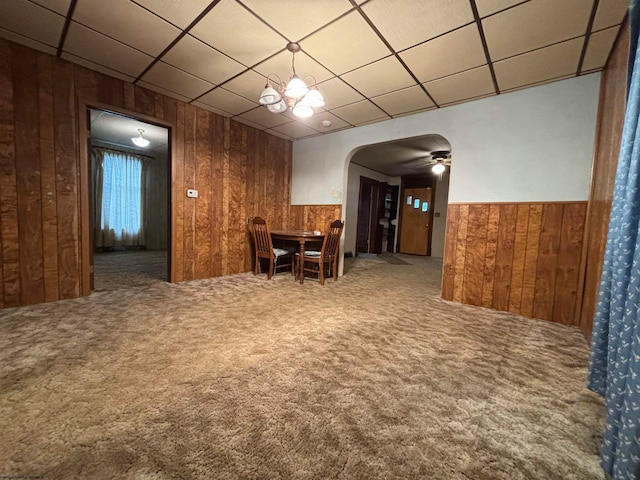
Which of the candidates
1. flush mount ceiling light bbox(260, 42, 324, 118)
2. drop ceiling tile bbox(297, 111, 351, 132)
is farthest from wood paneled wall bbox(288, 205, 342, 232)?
flush mount ceiling light bbox(260, 42, 324, 118)

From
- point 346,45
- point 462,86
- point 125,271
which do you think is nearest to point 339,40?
point 346,45

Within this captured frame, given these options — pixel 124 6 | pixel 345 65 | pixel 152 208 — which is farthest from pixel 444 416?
pixel 152 208

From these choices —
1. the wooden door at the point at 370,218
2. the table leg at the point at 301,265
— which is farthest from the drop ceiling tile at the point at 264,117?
the wooden door at the point at 370,218

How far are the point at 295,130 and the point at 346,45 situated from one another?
2212 millimetres

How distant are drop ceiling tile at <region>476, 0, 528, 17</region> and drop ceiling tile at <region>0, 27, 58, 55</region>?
3614 mm

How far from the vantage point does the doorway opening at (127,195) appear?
4.75 m

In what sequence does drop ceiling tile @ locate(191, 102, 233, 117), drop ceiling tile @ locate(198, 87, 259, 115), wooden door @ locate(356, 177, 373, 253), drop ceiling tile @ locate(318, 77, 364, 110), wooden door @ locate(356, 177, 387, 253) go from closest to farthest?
drop ceiling tile @ locate(318, 77, 364, 110) < drop ceiling tile @ locate(198, 87, 259, 115) < drop ceiling tile @ locate(191, 102, 233, 117) < wooden door @ locate(356, 177, 373, 253) < wooden door @ locate(356, 177, 387, 253)

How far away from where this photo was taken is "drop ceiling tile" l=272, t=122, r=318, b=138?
402cm

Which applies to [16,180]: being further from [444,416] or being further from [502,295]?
[502,295]

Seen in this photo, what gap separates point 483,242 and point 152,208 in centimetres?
736

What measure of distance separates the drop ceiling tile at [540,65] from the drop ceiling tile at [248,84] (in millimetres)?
2330

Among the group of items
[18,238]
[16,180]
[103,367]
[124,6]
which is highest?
[124,6]

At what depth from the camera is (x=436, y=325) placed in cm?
228

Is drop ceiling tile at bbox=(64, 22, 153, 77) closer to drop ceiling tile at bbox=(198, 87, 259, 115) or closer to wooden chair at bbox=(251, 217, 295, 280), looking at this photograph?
drop ceiling tile at bbox=(198, 87, 259, 115)
